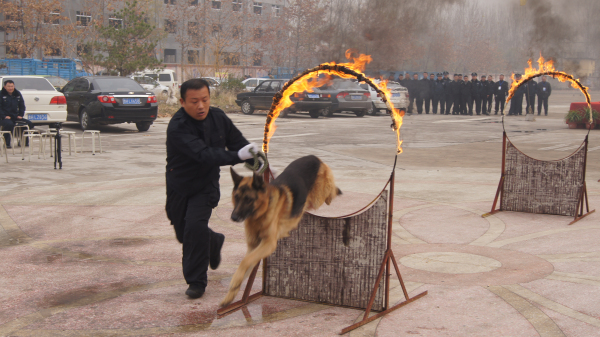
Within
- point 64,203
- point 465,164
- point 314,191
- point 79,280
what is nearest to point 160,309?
point 79,280

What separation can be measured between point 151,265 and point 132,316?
1.24 metres

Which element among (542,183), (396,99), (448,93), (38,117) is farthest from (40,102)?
(448,93)

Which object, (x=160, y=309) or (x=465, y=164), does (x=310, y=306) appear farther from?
(x=465, y=164)

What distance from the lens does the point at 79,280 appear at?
481cm

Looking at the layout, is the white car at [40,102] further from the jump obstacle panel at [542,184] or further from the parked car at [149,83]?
the parked car at [149,83]

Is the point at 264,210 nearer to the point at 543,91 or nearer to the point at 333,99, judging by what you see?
the point at 333,99

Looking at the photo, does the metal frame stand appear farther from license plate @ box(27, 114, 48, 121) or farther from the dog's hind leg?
license plate @ box(27, 114, 48, 121)

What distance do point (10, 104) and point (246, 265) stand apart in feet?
37.7

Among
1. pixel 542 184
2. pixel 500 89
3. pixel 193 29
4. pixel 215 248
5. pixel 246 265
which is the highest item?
pixel 193 29

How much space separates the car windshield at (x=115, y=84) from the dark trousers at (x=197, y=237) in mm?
14104

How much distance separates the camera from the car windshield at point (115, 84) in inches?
686

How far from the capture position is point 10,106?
13086 mm

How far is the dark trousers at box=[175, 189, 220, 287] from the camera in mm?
4270

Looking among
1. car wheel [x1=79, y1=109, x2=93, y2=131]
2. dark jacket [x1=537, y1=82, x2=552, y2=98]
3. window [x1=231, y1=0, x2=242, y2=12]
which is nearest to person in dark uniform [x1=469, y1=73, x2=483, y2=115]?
dark jacket [x1=537, y1=82, x2=552, y2=98]
